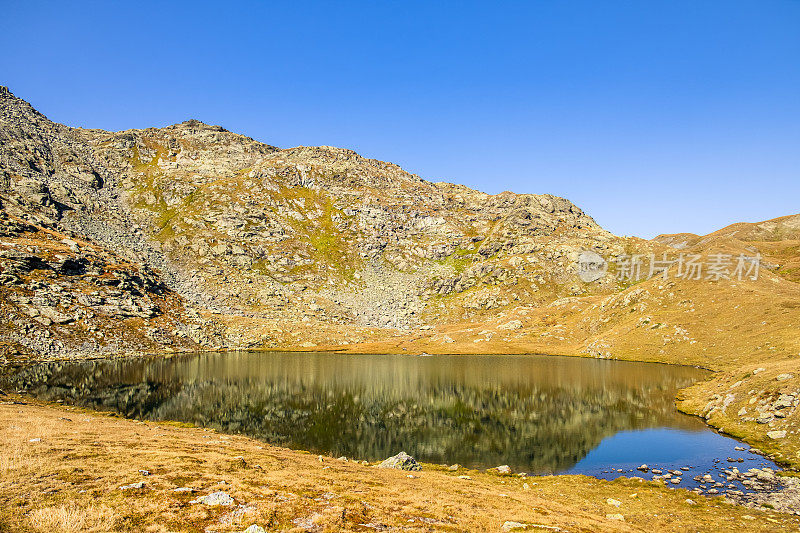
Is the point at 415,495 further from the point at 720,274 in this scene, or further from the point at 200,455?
the point at 720,274

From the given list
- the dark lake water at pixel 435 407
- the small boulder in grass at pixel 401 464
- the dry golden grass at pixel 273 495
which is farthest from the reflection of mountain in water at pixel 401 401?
the dry golden grass at pixel 273 495

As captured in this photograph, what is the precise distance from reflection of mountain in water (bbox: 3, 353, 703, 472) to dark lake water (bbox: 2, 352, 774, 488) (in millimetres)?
207

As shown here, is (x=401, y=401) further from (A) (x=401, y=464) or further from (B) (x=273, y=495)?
(B) (x=273, y=495)

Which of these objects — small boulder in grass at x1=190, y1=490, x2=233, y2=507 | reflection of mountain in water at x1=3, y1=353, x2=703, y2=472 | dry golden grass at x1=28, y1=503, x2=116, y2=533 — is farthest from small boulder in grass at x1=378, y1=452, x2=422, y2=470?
dry golden grass at x1=28, y1=503, x2=116, y2=533

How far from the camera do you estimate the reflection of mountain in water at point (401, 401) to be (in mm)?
43781

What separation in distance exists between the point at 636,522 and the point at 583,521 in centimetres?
516

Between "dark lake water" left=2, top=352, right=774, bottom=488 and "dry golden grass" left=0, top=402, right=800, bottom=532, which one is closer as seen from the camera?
"dry golden grass" left=0, top=402, right=800, bottom=532

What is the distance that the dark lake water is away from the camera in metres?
40.5

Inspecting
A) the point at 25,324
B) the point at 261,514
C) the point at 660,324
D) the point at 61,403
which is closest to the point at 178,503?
the point at 261,514

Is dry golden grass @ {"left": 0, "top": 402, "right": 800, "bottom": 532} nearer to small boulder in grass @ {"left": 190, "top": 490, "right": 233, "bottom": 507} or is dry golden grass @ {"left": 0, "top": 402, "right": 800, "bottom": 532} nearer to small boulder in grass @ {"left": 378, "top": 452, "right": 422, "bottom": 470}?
small boulder in grass @ {"left": 190, "top": 490, "right": 233, "bottom": 507}

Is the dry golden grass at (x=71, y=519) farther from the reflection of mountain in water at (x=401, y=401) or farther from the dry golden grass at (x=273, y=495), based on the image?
the reflection of mountain in water at (x=401, y=401)

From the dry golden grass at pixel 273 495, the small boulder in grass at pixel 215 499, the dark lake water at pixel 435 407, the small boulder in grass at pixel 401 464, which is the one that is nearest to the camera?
the dry golden grass at pixel 273 495

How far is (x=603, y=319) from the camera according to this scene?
14088cm

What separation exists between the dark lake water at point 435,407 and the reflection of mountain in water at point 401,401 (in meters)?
0.21
